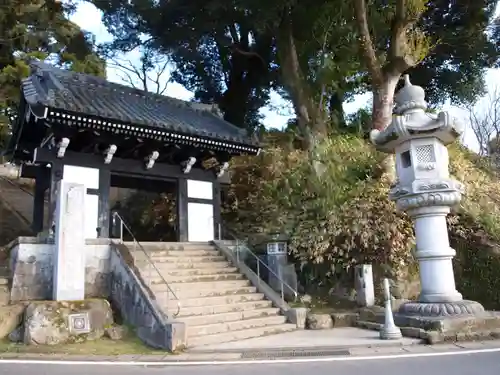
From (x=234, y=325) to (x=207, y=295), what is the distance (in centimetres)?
119

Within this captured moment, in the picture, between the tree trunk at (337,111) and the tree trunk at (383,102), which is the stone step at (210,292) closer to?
the tree trunk at (383,102)

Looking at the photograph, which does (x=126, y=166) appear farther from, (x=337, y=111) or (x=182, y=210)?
(x=337, y=111)

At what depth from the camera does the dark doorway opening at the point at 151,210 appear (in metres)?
14.2

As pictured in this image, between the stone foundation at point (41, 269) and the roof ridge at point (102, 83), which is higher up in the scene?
the roof ridge at point (102, 83)

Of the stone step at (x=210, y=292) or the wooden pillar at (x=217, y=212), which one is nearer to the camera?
the stone step at (x=210, y=292)

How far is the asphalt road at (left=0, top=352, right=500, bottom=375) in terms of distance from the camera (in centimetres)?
502

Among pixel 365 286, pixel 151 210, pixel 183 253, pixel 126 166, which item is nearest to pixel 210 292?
pixel 183 253

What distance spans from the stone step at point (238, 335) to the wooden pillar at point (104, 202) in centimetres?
465

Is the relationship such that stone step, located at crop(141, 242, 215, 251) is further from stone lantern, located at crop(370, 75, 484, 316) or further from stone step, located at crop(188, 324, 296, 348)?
stone lantern, located at crop(370, 75, 484, 316)

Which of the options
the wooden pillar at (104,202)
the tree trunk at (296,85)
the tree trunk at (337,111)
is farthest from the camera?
the tree trunk at (337,111)

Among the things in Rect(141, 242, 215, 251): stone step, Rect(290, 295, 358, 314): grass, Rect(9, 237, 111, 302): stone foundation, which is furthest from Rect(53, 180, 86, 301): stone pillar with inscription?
Rect(290, 295, 358, 314): grass

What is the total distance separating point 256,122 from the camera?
21391 mm

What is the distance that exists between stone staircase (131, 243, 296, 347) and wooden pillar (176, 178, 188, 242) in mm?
1018

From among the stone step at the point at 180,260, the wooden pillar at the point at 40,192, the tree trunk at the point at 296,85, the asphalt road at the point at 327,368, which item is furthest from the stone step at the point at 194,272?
the tree trunk at the point at 296,85
